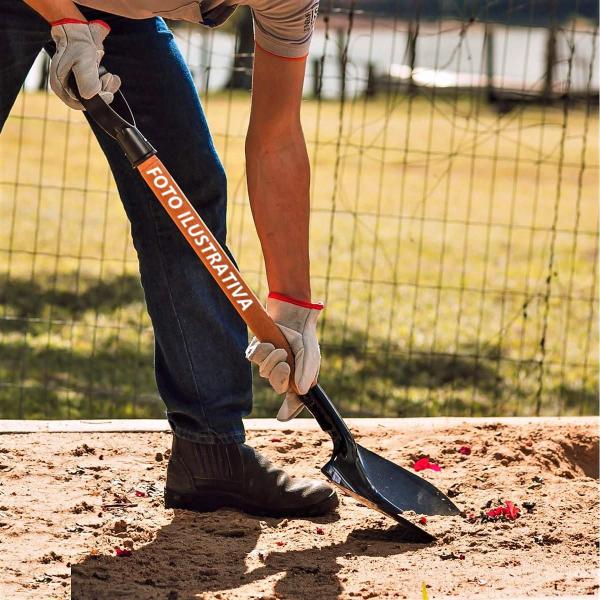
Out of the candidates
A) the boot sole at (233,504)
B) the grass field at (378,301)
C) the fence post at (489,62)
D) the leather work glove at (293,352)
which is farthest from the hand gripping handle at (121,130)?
the fence post at (489,62)

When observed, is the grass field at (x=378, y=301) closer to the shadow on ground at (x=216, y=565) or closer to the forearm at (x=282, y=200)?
the forearm at (x=282, y=200)

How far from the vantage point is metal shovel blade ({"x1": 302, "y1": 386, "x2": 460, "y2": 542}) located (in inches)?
119

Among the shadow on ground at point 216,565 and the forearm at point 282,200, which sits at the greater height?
the forearm at point 282,200

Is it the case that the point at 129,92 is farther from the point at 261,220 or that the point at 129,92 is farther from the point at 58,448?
the point at 58,448

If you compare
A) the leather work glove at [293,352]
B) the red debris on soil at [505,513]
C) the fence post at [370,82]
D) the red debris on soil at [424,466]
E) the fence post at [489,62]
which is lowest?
the red debris on soil at [505,513]

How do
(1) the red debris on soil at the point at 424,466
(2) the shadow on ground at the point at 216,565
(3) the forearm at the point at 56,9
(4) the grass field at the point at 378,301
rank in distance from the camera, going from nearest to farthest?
(2) the shadow on ground at the point at 216,565
(3) the forearm at the point at 56,9
(1) the red debris on soil at the point at 424,466
(4) the grass field at the point at 378,301

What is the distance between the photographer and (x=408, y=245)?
8930 millimetres

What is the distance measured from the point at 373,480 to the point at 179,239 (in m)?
0.86

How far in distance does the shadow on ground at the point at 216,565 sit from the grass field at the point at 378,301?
176 cm

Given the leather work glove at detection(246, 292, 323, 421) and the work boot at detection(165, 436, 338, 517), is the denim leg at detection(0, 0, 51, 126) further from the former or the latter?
the work boot at detection(165, 436, 338, 517)

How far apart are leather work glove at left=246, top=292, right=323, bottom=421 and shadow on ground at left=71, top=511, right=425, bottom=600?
0.36 metres

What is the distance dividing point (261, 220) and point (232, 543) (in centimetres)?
86

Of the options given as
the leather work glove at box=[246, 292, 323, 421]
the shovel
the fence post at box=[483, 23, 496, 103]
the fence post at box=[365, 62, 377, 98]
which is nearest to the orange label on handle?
the shovel

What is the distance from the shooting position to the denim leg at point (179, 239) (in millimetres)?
3148
